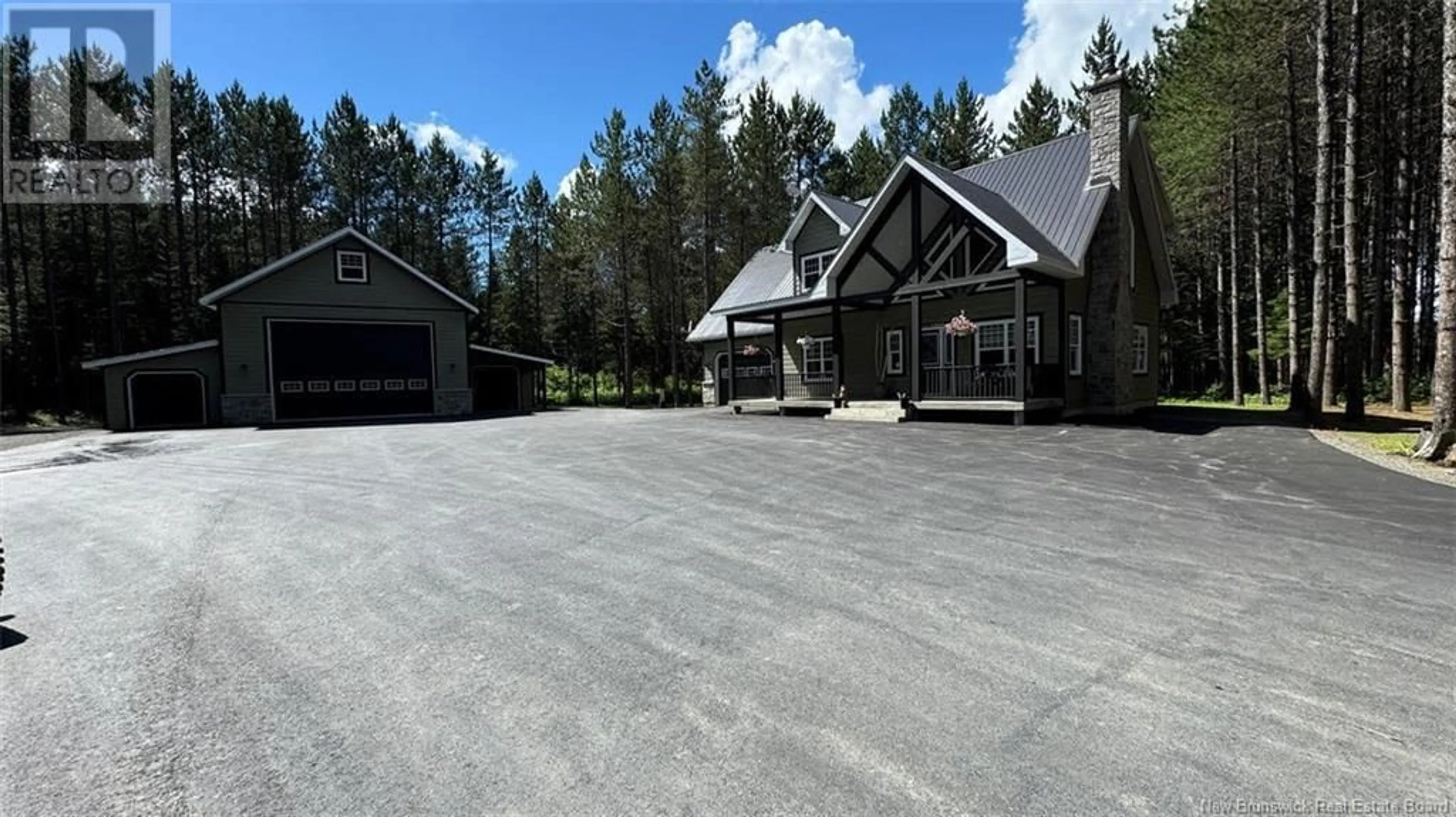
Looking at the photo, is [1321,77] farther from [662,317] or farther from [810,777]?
[662,317]

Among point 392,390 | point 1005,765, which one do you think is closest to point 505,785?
point 1005,765

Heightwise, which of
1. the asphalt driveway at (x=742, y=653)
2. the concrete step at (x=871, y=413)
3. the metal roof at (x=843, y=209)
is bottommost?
the asphalt driveway at (x=742, y=653)

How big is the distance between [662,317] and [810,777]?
115ft

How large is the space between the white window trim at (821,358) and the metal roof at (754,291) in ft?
7.10

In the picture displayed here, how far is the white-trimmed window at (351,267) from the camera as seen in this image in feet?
79.6

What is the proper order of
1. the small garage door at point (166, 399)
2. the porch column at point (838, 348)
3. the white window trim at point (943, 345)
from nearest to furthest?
the porch column at point (838, 348) < the white window trim at point (943, 345) < the small garage door at point (166, 399)

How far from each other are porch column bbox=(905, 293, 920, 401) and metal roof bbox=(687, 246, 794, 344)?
7.40 m

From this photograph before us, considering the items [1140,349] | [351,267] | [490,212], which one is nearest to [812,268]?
[1140,349]

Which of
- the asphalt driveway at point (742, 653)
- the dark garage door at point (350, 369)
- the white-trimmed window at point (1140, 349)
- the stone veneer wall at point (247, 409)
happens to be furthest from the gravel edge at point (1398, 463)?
the stone veneer wall at point (247, 409)

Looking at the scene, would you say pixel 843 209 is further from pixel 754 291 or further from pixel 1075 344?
pixel 1075 344

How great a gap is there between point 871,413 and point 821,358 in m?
5.17

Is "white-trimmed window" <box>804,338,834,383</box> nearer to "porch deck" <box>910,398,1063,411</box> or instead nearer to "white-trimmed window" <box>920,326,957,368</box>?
"white-trimmed window" <box>920,326,957,368</box>

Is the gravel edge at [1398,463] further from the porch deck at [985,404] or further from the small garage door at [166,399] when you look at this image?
the small garage door at [166,399]

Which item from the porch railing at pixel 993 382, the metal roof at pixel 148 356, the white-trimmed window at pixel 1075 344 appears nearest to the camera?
the porch railing at pixel 993 382
